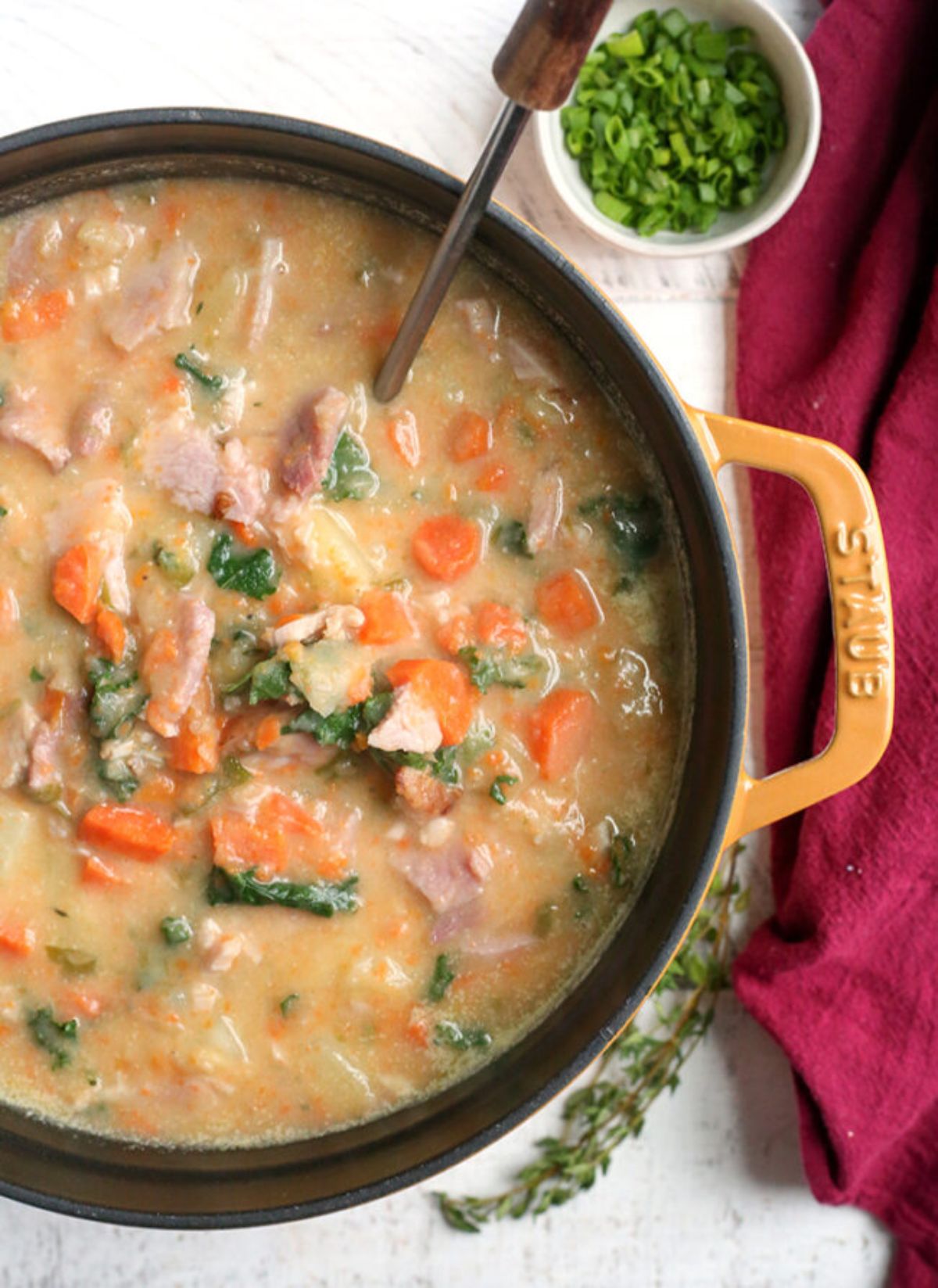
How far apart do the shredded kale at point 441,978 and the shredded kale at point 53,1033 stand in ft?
2.20

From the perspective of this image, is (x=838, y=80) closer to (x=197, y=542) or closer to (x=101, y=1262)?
(x=197, y=542)

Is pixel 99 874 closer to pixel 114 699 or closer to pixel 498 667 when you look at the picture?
pixel 114 699

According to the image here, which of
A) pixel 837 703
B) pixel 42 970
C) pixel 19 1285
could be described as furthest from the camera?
pixel 19 1285

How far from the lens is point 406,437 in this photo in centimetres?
243

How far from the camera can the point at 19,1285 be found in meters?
2.80

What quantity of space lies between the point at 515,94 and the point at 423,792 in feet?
3.90

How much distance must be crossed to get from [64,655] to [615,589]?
40.7 inches

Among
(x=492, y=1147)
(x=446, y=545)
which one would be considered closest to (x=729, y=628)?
(x=446, y=545)

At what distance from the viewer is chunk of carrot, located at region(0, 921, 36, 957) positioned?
244 centimetres

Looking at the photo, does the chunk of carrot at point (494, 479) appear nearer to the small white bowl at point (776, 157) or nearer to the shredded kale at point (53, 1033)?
the small white bowl at point (776, 157)

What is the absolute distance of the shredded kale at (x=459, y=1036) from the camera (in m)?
2.54

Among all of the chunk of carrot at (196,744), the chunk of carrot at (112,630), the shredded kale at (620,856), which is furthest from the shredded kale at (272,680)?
the shredded kale at (620,856)

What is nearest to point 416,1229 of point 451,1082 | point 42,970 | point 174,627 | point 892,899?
point 451,1082

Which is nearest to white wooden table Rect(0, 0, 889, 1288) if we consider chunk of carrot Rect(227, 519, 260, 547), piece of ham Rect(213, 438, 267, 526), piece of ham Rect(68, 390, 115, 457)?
piece of ham Rect(68, 390, 115, 457)
